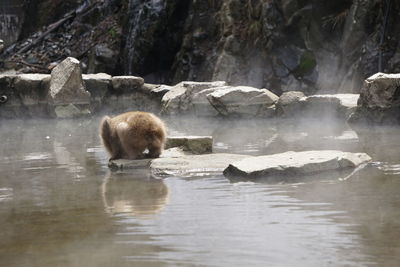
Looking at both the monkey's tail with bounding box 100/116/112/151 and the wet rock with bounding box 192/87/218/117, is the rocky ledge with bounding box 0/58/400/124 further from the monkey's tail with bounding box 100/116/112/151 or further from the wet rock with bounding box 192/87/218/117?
the monkey's tail with bounding box 100/116/112/151

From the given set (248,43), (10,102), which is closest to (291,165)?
(10,102)

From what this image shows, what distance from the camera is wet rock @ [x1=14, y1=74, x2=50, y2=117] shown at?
1482cm

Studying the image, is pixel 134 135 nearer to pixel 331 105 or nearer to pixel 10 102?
pixel 331 105

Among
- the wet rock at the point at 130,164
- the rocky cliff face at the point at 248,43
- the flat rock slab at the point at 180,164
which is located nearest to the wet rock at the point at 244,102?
the rocky cliff face at the point at 248,43

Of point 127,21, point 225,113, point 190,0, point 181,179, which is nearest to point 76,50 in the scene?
point 127,21

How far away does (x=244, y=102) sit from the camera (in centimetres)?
1205

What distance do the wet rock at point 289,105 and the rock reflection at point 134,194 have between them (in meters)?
5.53

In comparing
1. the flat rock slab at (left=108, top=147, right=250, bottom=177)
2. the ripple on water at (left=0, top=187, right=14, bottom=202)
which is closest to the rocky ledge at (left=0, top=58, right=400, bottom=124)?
the flat rock slab at (left=108, top=147, right=250, bottom=177)

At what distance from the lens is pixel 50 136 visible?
11.4 meters

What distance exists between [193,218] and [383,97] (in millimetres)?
6210

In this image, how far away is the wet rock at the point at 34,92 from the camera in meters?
14.8

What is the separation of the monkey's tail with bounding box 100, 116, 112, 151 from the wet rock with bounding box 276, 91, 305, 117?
16.9ft

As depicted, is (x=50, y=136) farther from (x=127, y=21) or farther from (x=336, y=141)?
(x=127, y=21)

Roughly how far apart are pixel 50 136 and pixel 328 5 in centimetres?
790
